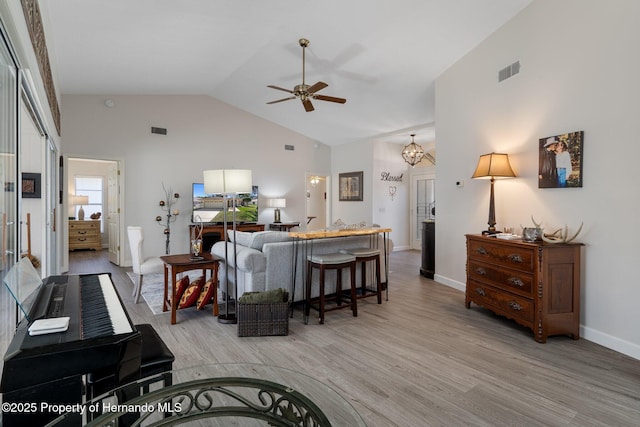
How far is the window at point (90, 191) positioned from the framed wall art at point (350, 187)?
6.75 m

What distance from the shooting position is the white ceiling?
11.8ft

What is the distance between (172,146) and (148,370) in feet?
20.0

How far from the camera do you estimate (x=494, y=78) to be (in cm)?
408

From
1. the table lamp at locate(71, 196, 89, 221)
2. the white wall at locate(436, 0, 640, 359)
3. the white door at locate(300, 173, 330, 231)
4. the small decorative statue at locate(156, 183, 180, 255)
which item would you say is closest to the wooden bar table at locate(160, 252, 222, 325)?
the small decorative statue at locate(156, 183, 180, 255)

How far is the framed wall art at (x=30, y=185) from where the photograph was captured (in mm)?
2514

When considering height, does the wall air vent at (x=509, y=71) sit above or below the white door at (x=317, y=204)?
above

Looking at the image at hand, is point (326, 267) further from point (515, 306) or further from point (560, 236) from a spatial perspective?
point (560, 236)

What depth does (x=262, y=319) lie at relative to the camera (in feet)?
10.0

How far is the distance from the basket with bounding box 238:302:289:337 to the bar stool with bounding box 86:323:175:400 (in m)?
1.19

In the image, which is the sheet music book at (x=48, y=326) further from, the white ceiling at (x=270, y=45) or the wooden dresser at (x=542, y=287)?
the wooden dresser at (x=542, y=287)

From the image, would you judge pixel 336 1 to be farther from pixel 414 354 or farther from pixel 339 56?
pixel 414 354

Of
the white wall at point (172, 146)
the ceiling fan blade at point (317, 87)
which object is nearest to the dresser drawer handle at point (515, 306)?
the ceiling fan blade at point (317, 87)

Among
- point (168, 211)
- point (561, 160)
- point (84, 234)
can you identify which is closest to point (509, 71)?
point (561, 160)

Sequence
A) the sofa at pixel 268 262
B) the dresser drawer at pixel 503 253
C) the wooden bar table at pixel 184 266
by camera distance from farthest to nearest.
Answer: the sofa at pixel 268 262 → the wooden bar table at pixel 184 266 → the dresser drawer at pixel 503 253
